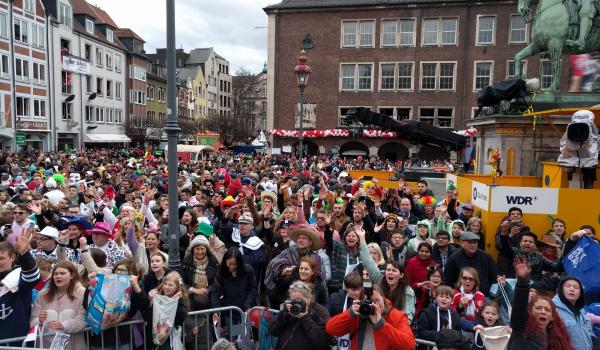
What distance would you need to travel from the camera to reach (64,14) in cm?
4075

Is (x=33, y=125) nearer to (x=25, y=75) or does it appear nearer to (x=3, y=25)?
(x=25, y=75)

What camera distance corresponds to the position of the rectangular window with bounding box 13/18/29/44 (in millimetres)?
35125

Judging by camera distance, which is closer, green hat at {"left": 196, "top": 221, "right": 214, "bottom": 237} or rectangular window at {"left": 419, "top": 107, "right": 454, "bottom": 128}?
green hat at {"left": 196, "top": 221, "right": 214, "bottom": 237}

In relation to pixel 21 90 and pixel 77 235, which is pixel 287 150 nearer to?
pixel 21 90

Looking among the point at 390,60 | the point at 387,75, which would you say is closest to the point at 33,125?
the point at 387,75

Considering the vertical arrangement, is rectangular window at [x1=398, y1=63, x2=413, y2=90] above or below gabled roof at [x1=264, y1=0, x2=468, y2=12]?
below

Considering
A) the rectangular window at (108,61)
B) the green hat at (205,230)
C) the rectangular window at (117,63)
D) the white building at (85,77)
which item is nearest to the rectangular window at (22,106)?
the white building at (85,77)

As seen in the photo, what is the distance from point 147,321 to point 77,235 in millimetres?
2068

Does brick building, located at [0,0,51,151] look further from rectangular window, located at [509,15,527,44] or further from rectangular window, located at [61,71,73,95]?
rectangular window, located at [509,15,527,44]

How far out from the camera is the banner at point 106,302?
4.14 metres

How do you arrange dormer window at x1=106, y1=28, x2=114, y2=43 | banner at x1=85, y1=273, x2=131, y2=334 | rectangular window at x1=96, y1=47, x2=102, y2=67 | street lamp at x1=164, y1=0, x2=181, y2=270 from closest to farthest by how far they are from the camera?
1. banner at x1=85, y1=273, x2=131, y2=334
2. street lamp at x1=164, y1=0, x2=181, y2=270
3. rectangular window at x1=96, y1=47, x2=102, y2=67
4. dormer window at x1=106, y1=28, x2=114, y2=43

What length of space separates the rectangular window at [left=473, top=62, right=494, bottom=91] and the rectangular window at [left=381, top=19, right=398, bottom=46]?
300 inches

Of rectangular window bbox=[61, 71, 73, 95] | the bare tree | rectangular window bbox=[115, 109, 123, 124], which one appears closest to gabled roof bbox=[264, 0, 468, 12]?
the bare tree

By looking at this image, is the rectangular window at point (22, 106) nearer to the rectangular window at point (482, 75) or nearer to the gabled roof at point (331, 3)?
the gabled roof at point (331, 3)
